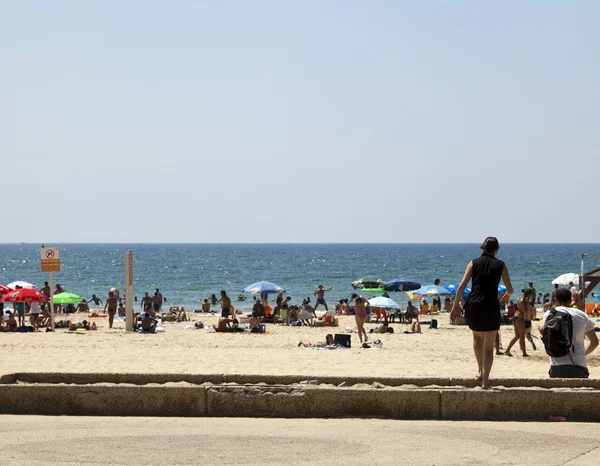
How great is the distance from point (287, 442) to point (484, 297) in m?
2.28

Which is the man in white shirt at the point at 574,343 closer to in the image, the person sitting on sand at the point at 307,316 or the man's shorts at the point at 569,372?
the man's shorts at the point at 569,372

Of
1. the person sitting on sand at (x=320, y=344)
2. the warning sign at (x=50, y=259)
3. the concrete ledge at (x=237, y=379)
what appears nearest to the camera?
the concrete ledge at (x=237, y=379)

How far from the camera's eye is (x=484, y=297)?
7.73 m

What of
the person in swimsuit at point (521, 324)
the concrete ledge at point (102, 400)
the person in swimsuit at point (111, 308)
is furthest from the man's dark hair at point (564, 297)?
the person in swimsuit at point (111, 308)

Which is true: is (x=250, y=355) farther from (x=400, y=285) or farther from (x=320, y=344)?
(x=400, y=285)

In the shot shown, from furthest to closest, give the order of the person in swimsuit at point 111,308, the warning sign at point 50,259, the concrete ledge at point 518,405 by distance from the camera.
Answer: the person in swimsuit at point 111,308, the warning sign at point 50,259, the concrete ledge at point 518,405

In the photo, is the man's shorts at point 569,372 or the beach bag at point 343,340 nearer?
the man's shorts at point 569,372

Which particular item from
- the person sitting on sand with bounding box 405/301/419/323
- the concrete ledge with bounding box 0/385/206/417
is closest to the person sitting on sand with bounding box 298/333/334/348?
the person sitting on sand with bounding box 405/301/419/323

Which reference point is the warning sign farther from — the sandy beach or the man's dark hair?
the man's dark hair

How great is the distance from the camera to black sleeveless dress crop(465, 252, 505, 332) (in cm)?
773

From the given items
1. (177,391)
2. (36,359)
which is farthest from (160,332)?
(177,391)

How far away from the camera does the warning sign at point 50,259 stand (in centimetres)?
2178

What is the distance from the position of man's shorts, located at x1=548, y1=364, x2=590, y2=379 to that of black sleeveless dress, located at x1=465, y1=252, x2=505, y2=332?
2.98 ft

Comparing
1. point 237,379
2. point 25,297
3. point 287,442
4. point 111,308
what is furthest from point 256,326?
point 287,442
